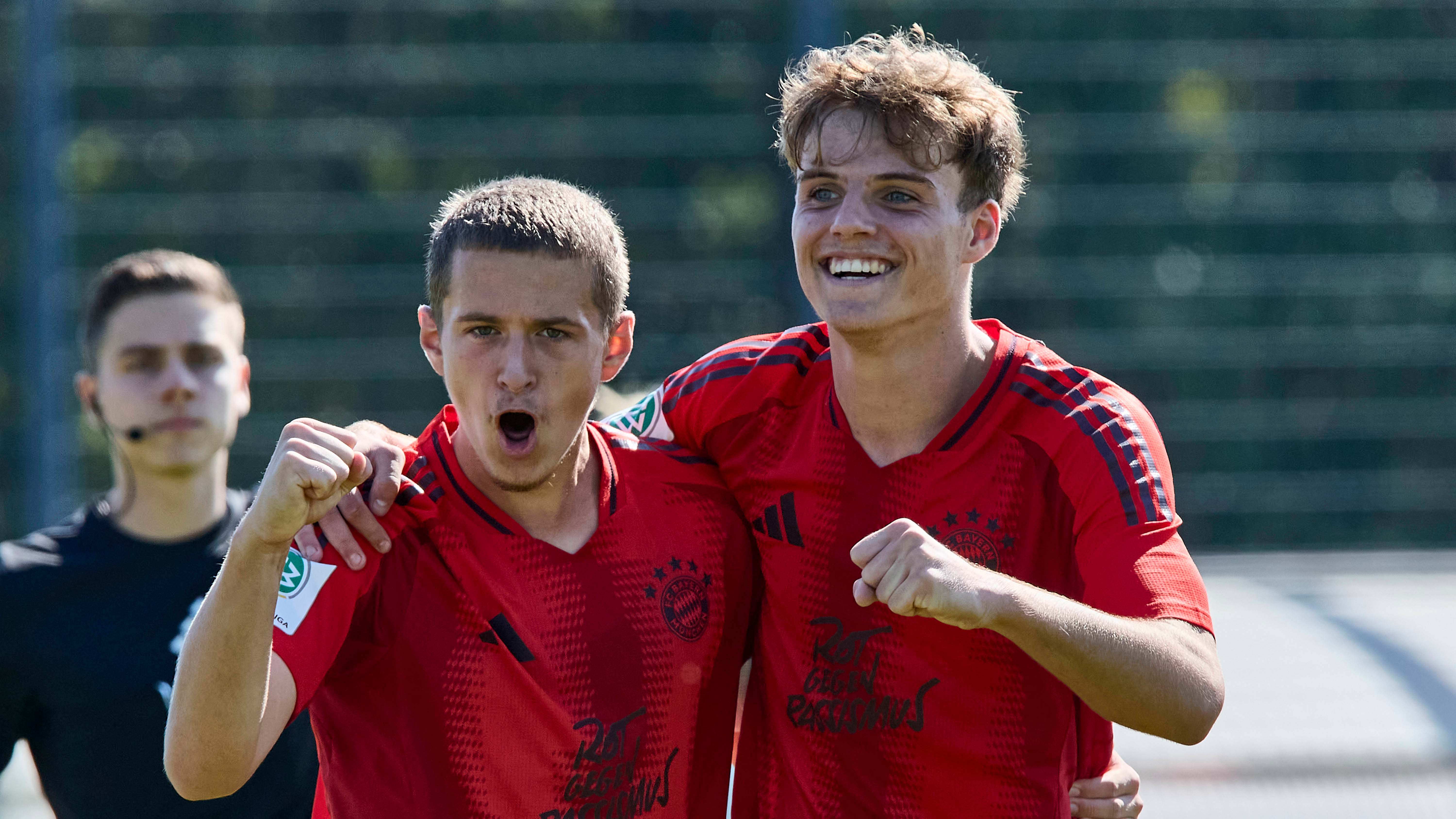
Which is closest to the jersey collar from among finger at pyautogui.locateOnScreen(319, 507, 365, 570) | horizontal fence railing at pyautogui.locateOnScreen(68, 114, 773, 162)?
finger at pyautogui.locateOnScreen(319, 507, 365, 570)

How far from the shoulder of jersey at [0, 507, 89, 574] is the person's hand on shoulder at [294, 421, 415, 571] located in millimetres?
1194

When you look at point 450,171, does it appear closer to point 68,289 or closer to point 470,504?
point 68,289

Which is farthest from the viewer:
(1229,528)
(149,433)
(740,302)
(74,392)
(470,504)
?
(1229,528)

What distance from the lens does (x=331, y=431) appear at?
2.35 metres

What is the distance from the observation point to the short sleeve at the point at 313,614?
2469mm

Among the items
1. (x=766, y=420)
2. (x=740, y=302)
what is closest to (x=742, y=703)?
(x=766, y=420)

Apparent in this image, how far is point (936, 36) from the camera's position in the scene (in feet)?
35.7

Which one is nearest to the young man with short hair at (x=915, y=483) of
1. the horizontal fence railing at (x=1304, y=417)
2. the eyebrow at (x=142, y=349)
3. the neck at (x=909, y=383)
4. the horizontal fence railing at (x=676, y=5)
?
the neck at (x=909, y=383)

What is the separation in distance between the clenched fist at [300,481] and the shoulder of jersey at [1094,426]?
4.30 ft

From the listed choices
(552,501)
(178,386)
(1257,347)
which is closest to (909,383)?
(552,501)

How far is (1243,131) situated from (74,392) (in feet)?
25.2

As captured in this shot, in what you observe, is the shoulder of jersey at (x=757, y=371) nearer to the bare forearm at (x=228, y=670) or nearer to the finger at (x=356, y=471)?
the finger at (x=356, y=471)

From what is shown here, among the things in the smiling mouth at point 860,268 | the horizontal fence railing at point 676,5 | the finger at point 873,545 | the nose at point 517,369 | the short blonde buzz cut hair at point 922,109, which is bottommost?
the finger at point 873,545

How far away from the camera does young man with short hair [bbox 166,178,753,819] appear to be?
104 inches
